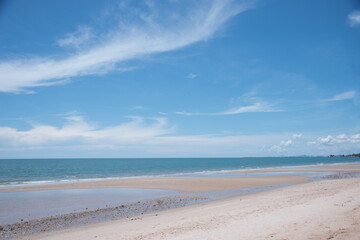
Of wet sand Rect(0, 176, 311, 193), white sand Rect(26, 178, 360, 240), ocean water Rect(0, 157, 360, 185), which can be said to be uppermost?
white sand Rect(26, 178, 360, 240)

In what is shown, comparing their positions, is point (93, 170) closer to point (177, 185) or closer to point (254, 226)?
point (177, 185)

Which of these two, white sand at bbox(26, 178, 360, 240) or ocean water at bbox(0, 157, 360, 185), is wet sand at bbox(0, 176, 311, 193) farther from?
white sand at bbox(26, 178, 360, 240)

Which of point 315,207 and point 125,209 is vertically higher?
point 315,207

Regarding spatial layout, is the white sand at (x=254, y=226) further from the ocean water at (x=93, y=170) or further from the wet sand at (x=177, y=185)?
the ocean water at (x=93, y=170)

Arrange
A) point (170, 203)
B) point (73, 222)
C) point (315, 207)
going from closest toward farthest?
point (315, 207)
point (73, 222)
point (170, 203)

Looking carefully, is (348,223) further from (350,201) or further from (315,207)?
(350,201)

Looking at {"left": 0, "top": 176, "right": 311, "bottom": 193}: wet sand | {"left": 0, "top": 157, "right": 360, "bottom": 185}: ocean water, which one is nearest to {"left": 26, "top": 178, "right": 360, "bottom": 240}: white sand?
{"left": 0, "top": 176, "right": 311, "bottom": 193}: wet sand

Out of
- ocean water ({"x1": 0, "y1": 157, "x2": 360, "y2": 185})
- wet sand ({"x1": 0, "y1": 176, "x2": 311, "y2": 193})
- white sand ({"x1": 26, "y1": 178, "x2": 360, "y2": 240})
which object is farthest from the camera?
ocean water ({"x1": 0, "y1": 157, "x2": 360, "y2": 185})

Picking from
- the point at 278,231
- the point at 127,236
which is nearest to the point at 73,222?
the point at 127,236

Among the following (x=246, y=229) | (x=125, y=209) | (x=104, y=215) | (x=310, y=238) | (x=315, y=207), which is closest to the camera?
(x=310, y=238)

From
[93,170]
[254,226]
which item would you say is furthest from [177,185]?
[93,170]

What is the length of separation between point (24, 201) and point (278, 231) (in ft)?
58.0

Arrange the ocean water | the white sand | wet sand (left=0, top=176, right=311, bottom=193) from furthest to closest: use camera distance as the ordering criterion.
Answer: the ocean water
wet sand (left=0, top=176, right=311, bottom=193)
the white sand

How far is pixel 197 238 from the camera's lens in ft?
23.6
